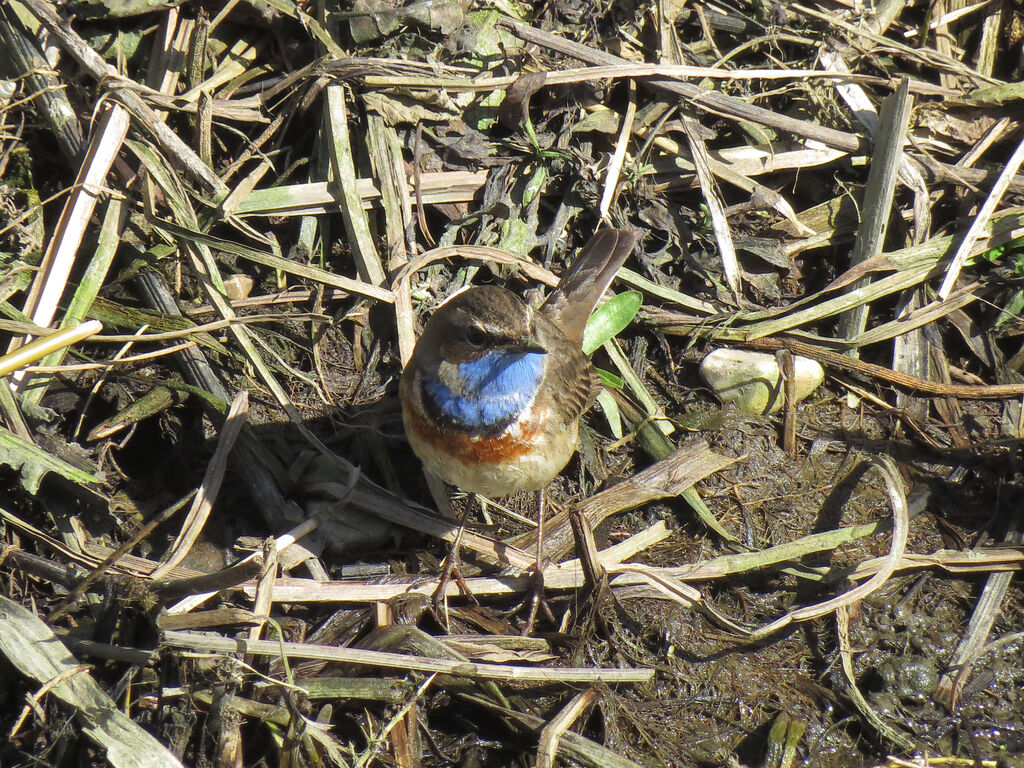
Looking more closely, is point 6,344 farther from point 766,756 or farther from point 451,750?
point 766,756

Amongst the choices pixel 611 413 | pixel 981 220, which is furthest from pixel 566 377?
pixel 981 220

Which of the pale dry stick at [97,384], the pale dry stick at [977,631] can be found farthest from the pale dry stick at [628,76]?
the pale dry stick at [977,631]

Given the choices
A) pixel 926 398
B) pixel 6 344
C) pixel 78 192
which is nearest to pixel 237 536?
pixel 6 344

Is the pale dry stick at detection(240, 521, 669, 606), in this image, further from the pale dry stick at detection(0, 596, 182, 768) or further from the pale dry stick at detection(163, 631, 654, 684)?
the pale dry stick at detection(0, 596, 182, 768)

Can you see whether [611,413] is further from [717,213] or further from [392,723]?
[392,723]

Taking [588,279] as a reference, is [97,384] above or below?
below

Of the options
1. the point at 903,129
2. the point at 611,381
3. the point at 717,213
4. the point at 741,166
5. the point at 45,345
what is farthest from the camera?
the point at 741,166

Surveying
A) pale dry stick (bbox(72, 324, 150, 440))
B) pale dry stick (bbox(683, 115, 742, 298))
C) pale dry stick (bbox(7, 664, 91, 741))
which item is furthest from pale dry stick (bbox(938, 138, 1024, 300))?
pale dry stick (bbox(7, 664, 91, 741))
